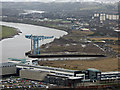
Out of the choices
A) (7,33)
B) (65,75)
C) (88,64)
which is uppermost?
(65,75)

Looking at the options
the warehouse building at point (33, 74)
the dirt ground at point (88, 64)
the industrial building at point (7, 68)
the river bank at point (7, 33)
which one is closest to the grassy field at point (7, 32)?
the river bank at point (7, 33)

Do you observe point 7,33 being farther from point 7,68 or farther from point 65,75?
point 65,75

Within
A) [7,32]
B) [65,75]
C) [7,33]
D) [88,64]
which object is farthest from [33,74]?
[7,32]

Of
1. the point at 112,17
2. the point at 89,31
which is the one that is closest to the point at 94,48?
the point at 89,31

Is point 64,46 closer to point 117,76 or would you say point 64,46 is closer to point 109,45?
point 109,45

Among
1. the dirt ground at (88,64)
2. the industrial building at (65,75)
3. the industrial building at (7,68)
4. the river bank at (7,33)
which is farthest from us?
the river bank at (7,33)

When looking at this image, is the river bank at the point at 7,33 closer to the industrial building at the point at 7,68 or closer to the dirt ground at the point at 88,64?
the dirt ground at the point at 88,64
